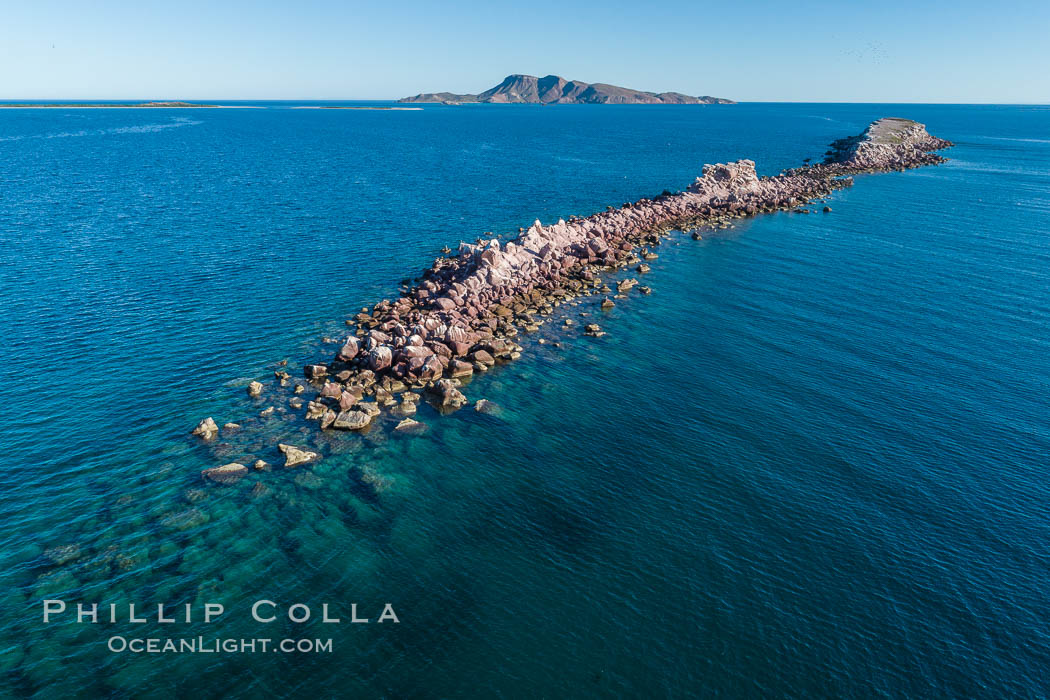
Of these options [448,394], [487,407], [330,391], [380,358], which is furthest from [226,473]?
[487,407]

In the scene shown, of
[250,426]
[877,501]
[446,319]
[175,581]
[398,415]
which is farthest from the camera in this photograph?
[446,319]

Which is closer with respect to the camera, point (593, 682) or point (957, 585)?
point (593, 682)

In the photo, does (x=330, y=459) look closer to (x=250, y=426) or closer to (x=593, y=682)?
(x=250, y=426)

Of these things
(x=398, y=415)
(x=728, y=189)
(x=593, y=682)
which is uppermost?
(x=728, y=189)

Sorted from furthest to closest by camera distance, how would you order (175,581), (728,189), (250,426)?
1. (728,189)
2. (250,426)
3. (175,581)

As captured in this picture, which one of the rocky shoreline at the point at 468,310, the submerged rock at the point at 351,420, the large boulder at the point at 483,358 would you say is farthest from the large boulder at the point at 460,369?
the submerged rock at the point at 351,420

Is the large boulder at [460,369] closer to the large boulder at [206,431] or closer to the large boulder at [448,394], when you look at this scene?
the large boulder at [448,394]

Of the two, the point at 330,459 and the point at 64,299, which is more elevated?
the point at 64,299

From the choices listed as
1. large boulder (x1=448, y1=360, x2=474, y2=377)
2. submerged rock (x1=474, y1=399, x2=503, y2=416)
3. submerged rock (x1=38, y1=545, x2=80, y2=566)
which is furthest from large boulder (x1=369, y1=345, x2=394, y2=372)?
submerged rock (x1=38, y1=545, x2=80, y2=566)

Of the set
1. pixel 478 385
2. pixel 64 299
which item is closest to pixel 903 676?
pixel 478 385
